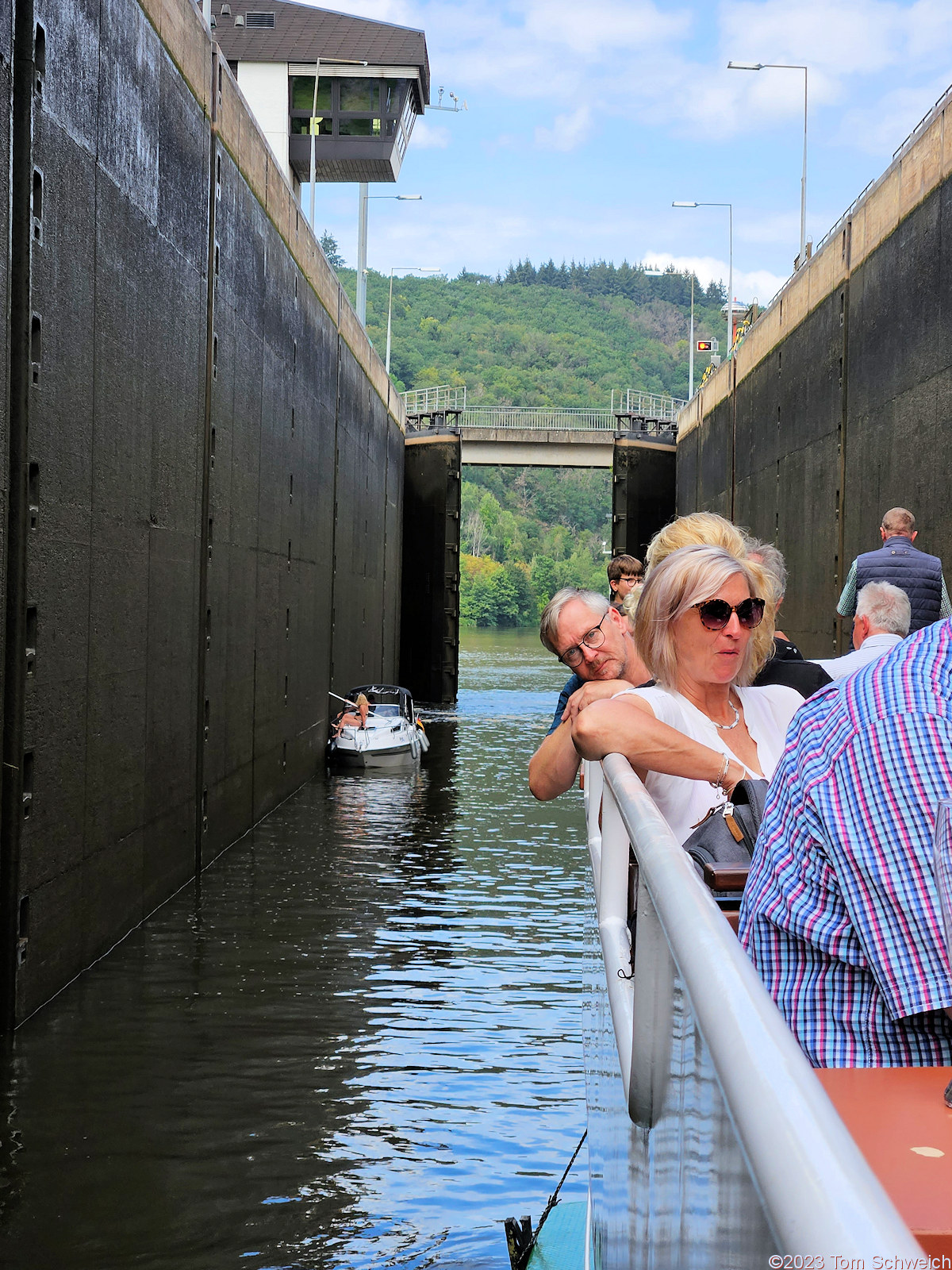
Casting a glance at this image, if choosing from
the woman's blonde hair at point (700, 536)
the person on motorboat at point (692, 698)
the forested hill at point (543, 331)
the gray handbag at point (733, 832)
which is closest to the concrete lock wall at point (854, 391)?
the woman's blonde hair at point (700, 536)

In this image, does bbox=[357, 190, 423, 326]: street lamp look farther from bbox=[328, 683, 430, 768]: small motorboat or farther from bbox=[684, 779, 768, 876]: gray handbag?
bbox=[684, 779, 768, 876]: gray handbag

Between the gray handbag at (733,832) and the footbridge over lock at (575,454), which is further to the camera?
the footbridge over lock at (575,454)

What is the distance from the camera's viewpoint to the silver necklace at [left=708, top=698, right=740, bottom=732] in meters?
3.09

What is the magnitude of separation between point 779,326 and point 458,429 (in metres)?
12.4

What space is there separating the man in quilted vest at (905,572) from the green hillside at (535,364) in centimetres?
8864

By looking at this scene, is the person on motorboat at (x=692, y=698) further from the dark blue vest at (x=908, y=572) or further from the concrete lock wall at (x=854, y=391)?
the concrete lock wall at (x=854, y=391)

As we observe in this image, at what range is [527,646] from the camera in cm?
6094

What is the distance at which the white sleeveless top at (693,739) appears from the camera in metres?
3.01

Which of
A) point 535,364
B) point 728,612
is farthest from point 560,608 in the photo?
point 535,364

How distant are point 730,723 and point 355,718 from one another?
46.7 ft

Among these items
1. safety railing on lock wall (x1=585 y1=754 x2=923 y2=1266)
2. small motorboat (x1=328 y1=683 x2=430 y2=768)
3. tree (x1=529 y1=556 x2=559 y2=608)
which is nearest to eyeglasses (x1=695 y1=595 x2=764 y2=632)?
safety railing on lock wall (x1=585 y1=754 x2=923 y2=1266)

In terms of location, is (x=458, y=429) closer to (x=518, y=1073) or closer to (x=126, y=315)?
(x=126, y=315)

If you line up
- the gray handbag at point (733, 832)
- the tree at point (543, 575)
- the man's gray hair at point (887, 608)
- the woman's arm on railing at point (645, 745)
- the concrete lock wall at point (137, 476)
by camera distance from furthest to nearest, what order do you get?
the tree at point (543, 575) → the concrete lock wall at point (137, 476) → the man's gray hair at point (887, 608) → the woman's arm on railing at point (645, 745) → the gray handbag at point (733, 832)

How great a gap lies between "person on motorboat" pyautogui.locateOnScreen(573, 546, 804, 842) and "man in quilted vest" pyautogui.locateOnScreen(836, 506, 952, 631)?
493cm
